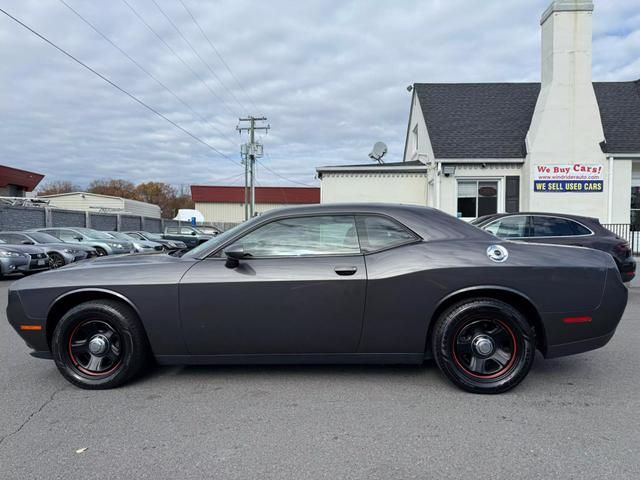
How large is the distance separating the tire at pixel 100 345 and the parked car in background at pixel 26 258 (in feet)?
30.9

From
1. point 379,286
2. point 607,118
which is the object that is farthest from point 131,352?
point 607,118

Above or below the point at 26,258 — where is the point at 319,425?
below

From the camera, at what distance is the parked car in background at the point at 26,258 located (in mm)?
11281

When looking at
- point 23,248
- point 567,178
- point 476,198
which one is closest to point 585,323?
point 23,248

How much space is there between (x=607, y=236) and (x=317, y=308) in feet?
22.8

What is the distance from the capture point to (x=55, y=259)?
40.5 feet

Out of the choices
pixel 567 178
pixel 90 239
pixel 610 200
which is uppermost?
pixel 567 178

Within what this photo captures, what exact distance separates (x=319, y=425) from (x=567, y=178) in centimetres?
1575

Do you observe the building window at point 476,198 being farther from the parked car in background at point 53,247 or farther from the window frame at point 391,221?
the window frame at point 391,221

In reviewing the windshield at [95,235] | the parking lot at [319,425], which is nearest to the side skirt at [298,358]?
the parking lot at [319,425]

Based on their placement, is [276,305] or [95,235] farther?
[95,235]

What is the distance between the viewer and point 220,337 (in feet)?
11.8

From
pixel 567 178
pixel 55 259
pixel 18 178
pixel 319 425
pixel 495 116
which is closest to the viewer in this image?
pixel 319 425

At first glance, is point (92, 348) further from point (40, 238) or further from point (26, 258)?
point (40, 238)
